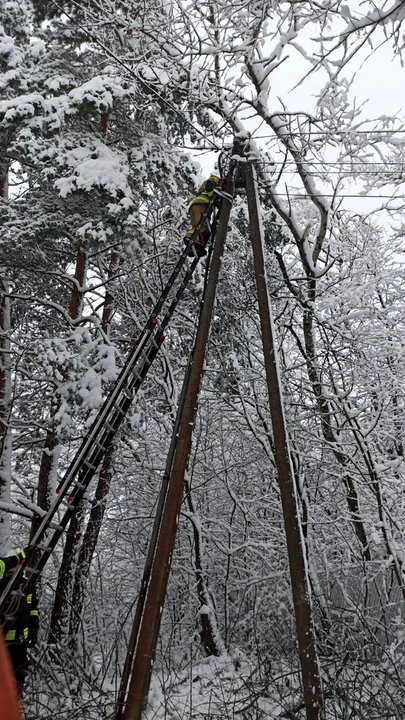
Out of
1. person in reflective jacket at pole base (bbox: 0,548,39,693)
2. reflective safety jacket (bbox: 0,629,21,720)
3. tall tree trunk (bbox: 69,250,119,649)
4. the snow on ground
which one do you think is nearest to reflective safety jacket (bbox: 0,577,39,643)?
person in reflective jacket at pole base (bbox: 0,548,39,693)

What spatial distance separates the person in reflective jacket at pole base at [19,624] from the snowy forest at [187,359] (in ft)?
1.53

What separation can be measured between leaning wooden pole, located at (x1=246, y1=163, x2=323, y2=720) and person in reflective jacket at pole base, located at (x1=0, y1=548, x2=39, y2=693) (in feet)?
10.6

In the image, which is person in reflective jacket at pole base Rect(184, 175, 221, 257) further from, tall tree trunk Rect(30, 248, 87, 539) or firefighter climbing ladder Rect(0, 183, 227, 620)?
tall tree trunk Rect(30, 248, 87, 539)

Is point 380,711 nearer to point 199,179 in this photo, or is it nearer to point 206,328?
point 206,328

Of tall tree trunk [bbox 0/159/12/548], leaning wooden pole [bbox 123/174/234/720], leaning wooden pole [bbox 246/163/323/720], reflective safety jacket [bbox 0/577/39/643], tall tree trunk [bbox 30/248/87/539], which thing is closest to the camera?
leaning wooden pole [bbox 123/174/234/720]

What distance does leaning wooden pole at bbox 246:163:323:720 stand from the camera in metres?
5.49

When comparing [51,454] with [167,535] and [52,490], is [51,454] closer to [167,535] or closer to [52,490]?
[52,490]

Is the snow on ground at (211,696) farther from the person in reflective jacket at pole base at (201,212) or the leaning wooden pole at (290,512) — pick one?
the person in reflective jacket at pole base at (201,212)

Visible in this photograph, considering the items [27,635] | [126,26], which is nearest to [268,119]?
[126,26]

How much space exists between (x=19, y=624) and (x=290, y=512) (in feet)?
12.9

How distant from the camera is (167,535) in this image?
17.7 ft

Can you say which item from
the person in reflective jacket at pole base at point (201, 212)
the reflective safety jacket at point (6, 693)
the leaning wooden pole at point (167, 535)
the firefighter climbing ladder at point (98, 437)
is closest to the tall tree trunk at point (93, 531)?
→ the firefighter climbing ladder at point (98, 437)

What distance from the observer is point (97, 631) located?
10867 mm

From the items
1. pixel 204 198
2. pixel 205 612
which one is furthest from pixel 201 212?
pixel 205 612
